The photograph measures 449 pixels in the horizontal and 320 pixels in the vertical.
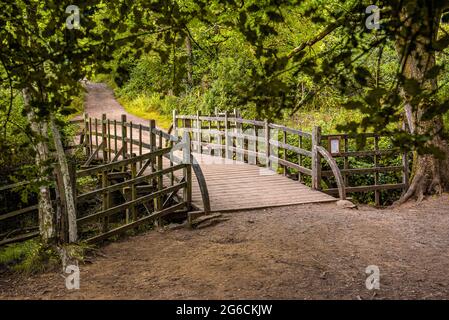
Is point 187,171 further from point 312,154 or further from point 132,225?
point 312,154

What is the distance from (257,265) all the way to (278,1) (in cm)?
420

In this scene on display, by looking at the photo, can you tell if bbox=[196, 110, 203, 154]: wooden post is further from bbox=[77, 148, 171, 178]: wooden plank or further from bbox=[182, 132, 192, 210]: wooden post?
bbox=[77, 148, 171, 178]: wooden plank

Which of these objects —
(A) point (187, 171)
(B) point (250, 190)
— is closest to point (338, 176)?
(B) point (250, 190)

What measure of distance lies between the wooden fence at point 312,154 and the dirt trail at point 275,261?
1.80 metres

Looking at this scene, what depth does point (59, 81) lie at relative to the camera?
3.33m

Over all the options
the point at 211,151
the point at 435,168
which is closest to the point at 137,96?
the point at 211,151

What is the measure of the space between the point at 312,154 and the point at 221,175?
2657mm

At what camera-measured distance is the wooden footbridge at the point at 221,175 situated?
9.34 m

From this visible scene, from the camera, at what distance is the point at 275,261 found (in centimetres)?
695

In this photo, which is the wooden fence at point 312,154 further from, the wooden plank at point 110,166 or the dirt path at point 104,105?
the dirt path at point 104,105

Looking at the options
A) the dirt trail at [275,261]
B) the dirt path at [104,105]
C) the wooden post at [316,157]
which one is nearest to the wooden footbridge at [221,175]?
the wooden post at [316,157]

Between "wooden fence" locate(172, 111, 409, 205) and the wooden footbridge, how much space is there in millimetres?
25
